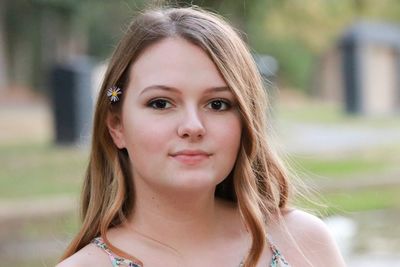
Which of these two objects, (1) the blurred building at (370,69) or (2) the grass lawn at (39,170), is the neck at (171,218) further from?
(1) the blurred building at (370,69)

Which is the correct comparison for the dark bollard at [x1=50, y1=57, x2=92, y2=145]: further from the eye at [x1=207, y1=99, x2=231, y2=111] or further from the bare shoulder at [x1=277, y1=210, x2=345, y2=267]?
the eye at [x1=207, y1=99, x2=231, y2=111]

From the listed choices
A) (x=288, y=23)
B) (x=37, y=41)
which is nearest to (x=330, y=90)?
(x=288, y=23)

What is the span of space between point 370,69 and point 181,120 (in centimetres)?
1980

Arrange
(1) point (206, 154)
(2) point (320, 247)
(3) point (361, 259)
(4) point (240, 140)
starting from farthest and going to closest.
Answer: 1. (3) point (361, 259)
2. (2) point (320, 247)
3. (4) point (240, 140)
4. (1) point (206, 154)

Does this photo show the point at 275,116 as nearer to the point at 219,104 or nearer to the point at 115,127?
the point at 115,127

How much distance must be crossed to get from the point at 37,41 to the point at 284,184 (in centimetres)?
3394

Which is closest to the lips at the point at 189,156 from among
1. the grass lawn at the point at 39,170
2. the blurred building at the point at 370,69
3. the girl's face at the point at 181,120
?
the girl's face at the point at 181,120

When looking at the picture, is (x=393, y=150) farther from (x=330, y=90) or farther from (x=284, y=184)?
(x=330, y=90)

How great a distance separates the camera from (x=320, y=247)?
6.70 ft

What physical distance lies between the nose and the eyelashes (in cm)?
5

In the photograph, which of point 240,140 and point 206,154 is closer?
point 206,154

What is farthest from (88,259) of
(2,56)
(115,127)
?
(2,56)

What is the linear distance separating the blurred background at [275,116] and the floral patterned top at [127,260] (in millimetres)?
401

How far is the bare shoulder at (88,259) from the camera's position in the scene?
1.77m
